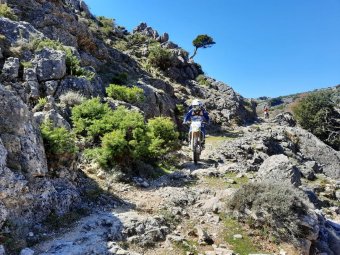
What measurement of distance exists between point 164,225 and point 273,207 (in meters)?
2.64

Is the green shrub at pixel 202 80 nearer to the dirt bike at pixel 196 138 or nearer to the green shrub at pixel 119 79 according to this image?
the green shrub at pixel 119 79

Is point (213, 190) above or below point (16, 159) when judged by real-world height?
below

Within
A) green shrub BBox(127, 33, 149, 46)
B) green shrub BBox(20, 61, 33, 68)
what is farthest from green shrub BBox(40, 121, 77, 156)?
green shrub BBox(127, 33, 149, 46)

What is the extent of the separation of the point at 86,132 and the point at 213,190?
512cm

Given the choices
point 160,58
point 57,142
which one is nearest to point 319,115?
point 160,58

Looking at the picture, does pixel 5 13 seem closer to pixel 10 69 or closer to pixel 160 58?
pixel 10 69

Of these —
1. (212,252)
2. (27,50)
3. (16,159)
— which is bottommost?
(212,252)

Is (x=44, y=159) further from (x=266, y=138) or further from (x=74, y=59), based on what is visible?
(x=266, y=138)

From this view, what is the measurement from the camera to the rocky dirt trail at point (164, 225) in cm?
695

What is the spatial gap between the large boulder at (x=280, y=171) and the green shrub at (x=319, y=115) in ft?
95.7

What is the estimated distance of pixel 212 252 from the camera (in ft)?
23.8

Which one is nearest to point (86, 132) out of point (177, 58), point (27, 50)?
point (27, 50)

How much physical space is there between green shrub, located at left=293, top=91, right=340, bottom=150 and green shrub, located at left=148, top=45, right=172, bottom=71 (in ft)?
54.7

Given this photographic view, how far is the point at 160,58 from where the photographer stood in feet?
132
